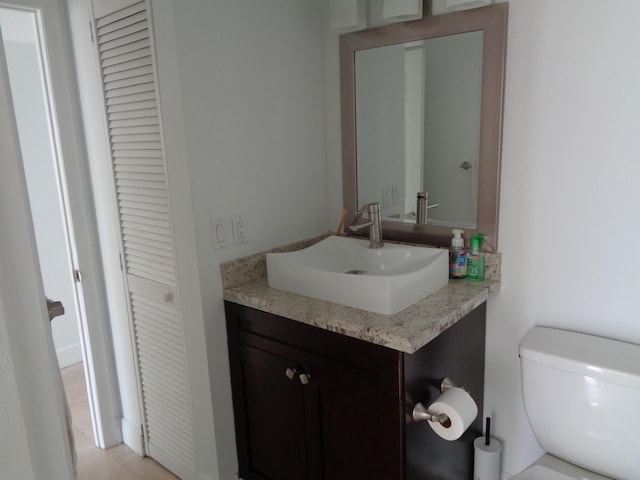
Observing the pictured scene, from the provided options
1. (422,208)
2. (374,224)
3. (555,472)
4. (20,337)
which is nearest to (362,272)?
(374,224)

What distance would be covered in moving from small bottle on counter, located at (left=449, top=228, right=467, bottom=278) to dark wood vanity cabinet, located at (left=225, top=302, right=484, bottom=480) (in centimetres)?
14

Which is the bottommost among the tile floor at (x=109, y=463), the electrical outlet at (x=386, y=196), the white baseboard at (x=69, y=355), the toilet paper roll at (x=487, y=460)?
the tile floor at (x=109, y=463)

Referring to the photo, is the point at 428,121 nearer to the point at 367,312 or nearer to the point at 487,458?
the point at 367,312

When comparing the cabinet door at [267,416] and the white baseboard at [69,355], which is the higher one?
the cabinet door at [267,416]

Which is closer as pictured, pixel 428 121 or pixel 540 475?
pixel 540 475

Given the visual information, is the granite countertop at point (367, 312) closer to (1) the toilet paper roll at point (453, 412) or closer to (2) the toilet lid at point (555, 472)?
(1) the toilet paper roll at point (453, 412)

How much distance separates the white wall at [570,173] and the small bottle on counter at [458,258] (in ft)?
0.44

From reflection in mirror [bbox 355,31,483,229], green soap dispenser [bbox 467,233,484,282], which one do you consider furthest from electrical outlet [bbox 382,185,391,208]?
green soap dispenser [bbox 467,233,484,282]

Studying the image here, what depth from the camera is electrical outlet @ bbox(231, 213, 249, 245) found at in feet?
5.69

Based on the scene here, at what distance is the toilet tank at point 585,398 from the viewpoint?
4.20 feet

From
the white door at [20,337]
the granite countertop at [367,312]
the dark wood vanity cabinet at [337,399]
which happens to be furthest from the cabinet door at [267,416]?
the white door at [20,337]

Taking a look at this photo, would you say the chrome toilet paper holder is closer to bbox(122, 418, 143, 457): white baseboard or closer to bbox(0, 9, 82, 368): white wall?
bbox(122, 418, 143, 457): white baseboard

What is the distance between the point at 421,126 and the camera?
1.80 metres

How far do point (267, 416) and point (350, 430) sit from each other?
39 cm
